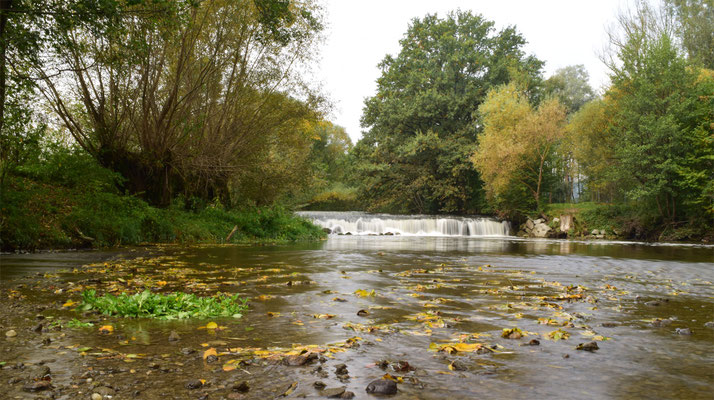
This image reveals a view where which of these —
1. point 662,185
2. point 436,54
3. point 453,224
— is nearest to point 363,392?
point 662,185

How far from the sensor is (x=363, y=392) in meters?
2.58

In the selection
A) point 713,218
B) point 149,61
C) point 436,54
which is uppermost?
point 436,54

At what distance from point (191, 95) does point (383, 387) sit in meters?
15.8

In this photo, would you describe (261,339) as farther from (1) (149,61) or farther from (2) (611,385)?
(1) (149,61)

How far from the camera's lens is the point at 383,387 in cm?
257

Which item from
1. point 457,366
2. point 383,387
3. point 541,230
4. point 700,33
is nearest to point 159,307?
point 383,387

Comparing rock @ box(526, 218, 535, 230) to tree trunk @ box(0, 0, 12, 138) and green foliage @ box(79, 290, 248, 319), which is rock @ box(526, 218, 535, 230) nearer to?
tree trunk @ box(0, 0, 12, 138)

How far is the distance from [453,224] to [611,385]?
107 ft

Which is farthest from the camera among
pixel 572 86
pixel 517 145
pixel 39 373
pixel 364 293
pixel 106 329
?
pixel 572 86

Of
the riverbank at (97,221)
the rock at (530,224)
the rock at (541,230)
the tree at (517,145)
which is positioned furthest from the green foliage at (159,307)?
the tree at (517,145)

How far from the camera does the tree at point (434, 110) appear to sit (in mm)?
44406

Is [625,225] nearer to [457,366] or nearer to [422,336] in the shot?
[422,336]

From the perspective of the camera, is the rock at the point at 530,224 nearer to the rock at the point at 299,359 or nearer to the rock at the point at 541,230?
the rock at the point at 541,230

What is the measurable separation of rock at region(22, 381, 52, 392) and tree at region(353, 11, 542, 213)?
135 feet
